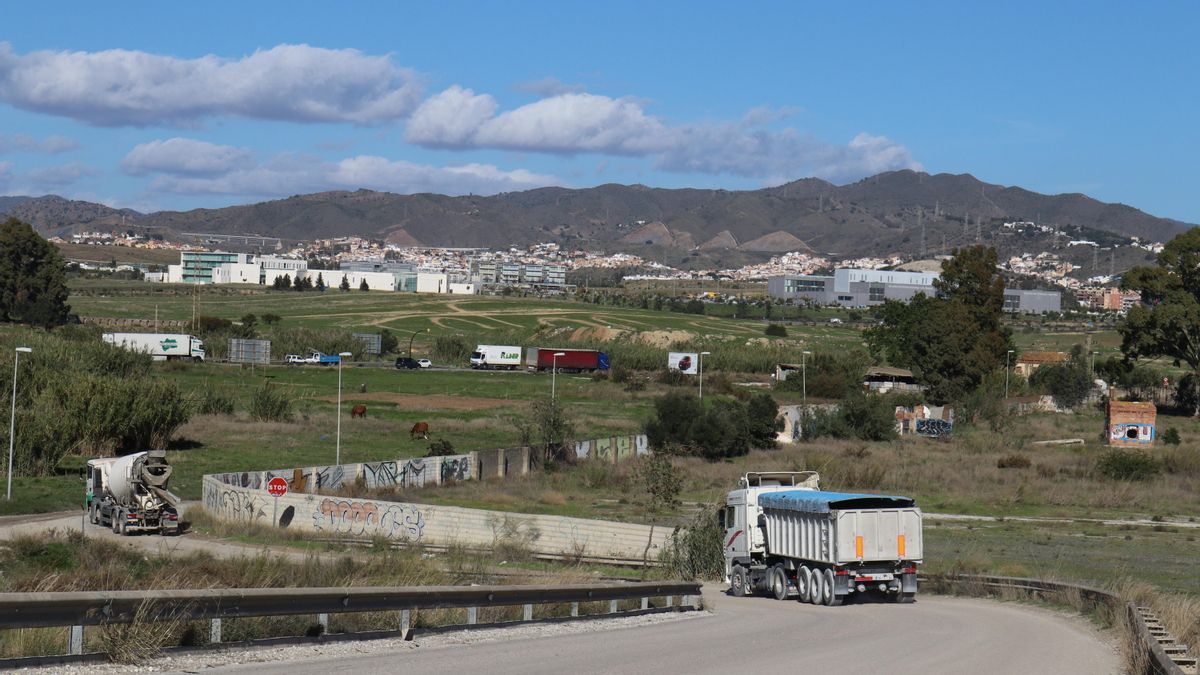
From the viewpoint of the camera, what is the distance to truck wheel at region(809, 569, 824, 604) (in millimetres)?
26219

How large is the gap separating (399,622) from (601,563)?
1996 centimetres

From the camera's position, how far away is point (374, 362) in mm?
145000

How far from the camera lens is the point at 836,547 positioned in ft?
83.8

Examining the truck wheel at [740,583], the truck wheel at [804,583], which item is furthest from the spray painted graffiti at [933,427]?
the truck wheel at [804,583]

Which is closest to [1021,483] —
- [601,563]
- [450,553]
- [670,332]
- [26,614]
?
[601,563]

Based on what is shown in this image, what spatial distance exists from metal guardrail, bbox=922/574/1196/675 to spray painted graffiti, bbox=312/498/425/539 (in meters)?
17.0

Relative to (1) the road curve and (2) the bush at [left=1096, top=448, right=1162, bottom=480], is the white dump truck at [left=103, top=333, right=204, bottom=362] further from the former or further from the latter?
(1) the road curve

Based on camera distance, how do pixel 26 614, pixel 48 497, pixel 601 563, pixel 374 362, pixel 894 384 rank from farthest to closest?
pixel 374 362, pixel 894 384, pixel 48 497, pixel 601 563, pixel 26 614

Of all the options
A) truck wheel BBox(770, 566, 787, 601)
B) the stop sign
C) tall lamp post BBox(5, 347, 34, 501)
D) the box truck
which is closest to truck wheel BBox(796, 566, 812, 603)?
truck wheel BBox(770, 566, 787, 601)

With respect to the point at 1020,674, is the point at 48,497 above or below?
below

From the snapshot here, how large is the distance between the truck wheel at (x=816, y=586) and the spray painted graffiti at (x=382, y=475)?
31.2 m

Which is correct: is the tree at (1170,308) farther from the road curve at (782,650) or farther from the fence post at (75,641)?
the fence post at (75,641)

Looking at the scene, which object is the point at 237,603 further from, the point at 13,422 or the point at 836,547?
the point at 13,422

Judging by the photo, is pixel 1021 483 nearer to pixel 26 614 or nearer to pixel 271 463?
pixel 271 463
